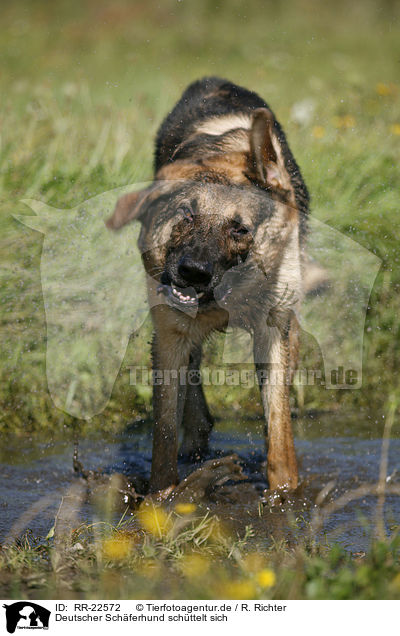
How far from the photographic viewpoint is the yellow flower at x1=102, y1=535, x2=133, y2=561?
2.62 metres

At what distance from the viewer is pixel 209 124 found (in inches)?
163

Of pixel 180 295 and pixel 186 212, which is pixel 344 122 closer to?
pixel 186 212

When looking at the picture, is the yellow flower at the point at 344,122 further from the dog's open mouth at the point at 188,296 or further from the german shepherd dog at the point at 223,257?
the dog's open mouth at the point at 188,296

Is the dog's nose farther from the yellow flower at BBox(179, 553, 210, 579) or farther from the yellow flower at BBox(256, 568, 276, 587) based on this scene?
the yellow flower at BBox(256, 568, 276, 587)

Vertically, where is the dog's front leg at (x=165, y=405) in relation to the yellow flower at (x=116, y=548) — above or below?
above

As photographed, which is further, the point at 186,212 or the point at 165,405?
the point at 165,405

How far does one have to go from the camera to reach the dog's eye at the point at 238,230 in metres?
3.38

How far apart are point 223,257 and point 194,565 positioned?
1331 millimetres

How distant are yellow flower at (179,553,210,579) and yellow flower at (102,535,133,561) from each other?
20 centimetres

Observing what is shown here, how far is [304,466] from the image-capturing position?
13.9 feet

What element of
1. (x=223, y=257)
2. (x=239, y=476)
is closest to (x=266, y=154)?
(x=223, y=257)

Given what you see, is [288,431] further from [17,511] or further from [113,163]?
[113,163]

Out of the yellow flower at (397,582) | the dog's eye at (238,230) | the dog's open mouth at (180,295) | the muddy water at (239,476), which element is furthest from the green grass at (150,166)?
the dog's eye at (238,230)
